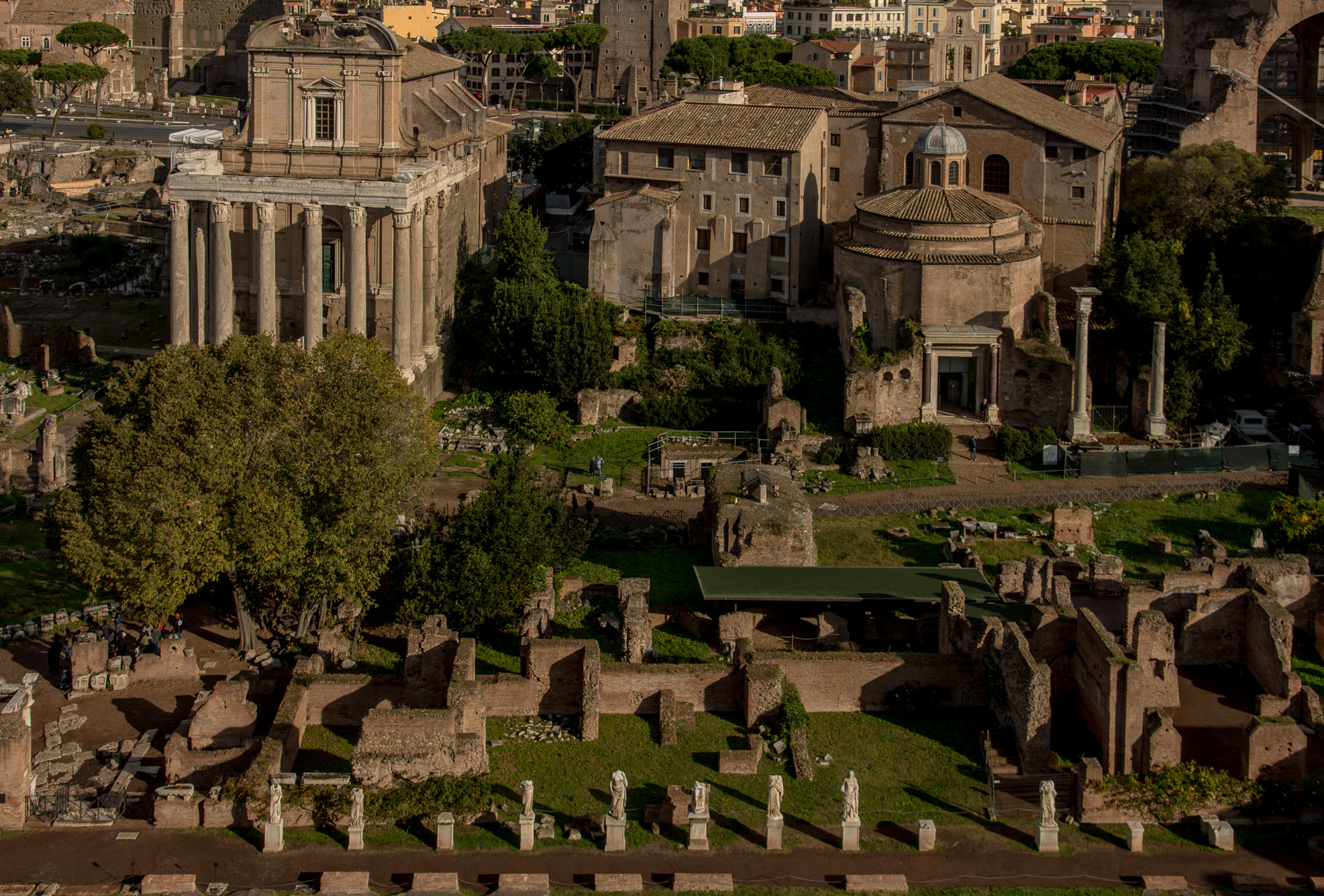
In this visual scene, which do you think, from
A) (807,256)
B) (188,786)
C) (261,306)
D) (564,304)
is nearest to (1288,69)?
(807,256)

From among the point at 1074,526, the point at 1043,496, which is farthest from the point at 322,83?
the point at 1074,526

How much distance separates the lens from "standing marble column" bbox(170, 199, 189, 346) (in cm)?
6159

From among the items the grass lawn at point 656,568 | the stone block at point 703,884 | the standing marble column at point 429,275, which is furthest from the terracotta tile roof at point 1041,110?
the stone block at point 703,884

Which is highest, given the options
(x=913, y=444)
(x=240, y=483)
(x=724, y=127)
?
(x=724, y=127)

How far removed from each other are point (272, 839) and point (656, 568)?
16.9m

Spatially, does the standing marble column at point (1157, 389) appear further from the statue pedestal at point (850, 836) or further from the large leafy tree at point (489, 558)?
the statue pedestal at point (850, 836)

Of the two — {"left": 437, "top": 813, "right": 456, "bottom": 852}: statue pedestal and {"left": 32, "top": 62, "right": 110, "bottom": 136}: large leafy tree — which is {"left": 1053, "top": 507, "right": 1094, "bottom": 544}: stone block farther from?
{"left": 32, "top": 62, "right": 110, "bottom": 136}: large leafy tree

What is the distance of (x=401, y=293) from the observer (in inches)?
2387

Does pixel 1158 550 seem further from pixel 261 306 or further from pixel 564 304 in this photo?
pixel 261 306

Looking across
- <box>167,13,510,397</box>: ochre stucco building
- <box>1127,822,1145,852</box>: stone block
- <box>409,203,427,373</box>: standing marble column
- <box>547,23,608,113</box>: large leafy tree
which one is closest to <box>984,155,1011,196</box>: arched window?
<box>167,13,510,397</box>: ochre stucco building

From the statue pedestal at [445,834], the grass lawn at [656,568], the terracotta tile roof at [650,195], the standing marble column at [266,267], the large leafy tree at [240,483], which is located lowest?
the statue pedestal at [445,834]

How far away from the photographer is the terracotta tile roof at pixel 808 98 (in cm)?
7031

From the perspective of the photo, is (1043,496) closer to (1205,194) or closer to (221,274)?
(1205,194)

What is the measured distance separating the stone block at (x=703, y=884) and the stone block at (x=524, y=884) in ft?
8.10
